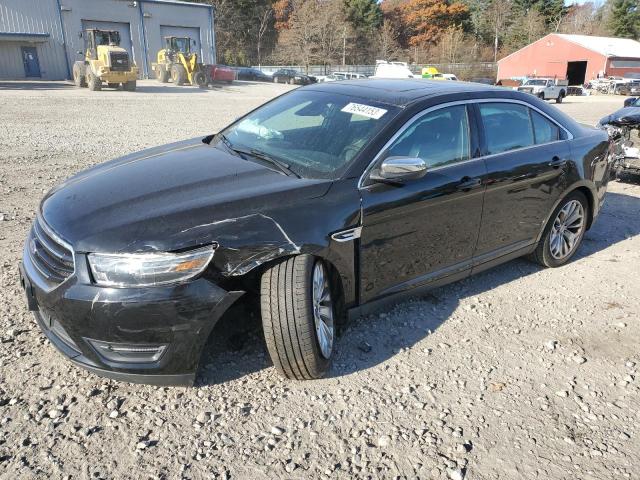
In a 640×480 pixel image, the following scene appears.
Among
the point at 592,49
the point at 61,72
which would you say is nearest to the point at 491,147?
the point at 61,72

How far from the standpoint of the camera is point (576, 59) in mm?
49625

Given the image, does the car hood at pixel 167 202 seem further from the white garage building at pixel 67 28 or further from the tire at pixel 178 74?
the white garage building at pixel 67 28

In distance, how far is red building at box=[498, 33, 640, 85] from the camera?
47750 millimetres

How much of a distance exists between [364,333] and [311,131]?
146 cm

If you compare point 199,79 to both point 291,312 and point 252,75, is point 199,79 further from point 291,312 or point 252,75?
point 291,312

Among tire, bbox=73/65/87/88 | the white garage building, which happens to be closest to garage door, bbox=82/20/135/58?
the white garage building

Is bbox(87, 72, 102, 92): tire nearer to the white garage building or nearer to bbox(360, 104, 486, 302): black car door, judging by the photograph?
the white garage building

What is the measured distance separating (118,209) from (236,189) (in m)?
0.64

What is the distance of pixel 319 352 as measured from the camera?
2883 millimetres

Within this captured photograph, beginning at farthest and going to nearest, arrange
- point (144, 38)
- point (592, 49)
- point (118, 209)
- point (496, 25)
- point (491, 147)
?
point (496, 25), point (592, 49), point (144, 38), point (491, 147), point (118, 209)

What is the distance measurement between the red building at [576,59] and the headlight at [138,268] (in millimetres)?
54170

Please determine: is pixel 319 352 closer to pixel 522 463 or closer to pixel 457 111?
pixel 522 463

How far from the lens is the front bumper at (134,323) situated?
96.7 inches

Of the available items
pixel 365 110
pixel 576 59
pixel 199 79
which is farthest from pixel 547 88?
pixel 365 110
